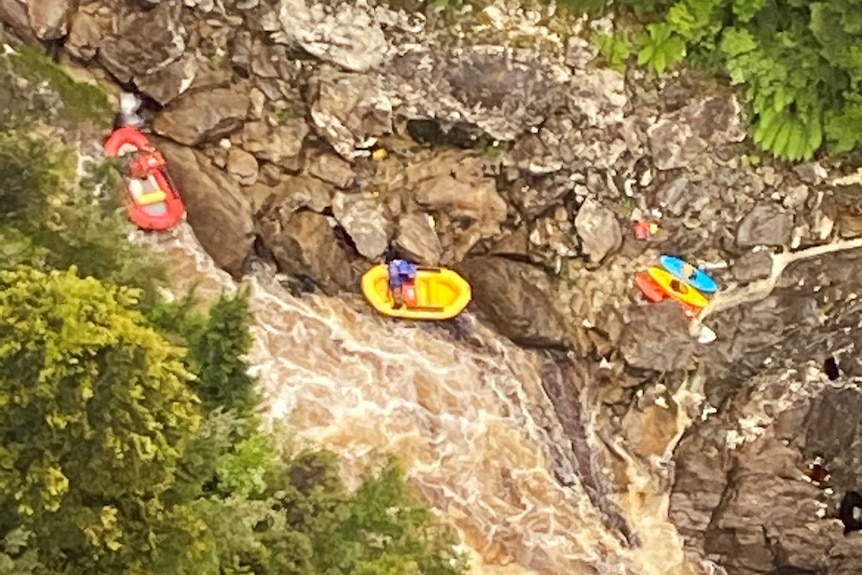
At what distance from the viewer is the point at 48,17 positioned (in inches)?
453

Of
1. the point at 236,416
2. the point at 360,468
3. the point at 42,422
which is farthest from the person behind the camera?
the point at 360,468

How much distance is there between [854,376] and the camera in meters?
12.5

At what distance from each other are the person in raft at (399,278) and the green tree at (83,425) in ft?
21.8

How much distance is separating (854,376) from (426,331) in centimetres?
500

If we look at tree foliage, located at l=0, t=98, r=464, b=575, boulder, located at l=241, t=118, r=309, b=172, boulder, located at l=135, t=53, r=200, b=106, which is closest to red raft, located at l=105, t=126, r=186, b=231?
boulder, located at l=135, t=53, r=200, b=106

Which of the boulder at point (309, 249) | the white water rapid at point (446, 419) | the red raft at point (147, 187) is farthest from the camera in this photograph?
the boulder at point (309, 249)

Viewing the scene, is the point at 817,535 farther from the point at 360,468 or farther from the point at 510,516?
the point at 360,468

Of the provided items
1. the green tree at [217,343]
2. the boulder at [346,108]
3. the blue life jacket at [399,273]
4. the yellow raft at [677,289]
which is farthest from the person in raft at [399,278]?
the green tree at [217,343]

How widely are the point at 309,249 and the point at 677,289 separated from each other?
4.47m

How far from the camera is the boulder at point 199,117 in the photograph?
12.1 metres

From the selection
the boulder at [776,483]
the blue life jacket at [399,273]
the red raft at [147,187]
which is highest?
the red raft at [147,187]

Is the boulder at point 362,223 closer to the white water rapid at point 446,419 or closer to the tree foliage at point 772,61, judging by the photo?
the white water rapid at point 446,419

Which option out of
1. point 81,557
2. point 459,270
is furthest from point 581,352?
point 81,557

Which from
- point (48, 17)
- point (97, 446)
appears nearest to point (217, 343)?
point (97, 446)
